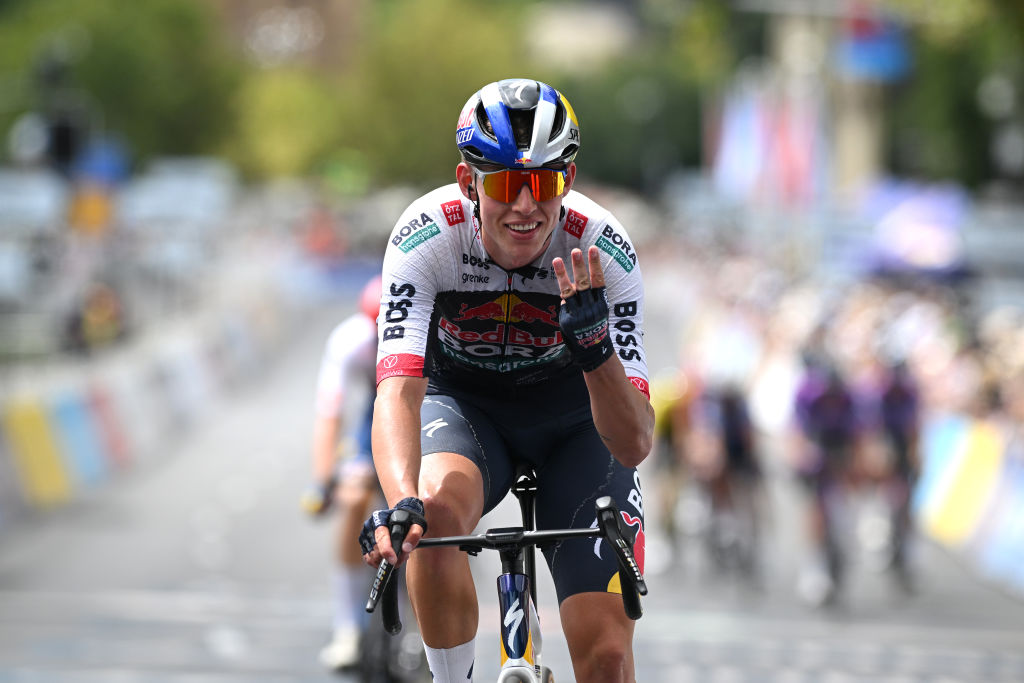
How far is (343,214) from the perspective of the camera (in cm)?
10394

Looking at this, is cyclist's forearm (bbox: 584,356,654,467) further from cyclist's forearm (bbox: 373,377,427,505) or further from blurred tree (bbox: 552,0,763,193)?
blurred tree (bbox: 552,0,763,193)

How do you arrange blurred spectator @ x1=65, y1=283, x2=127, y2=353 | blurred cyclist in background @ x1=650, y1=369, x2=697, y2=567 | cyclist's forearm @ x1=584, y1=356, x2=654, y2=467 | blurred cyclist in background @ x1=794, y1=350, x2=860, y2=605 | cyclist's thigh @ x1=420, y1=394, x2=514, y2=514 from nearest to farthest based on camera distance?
cyclist's forearm @ x1=584, y1=356, x2=654, y2=467
cyclist's thigh @ x1=420, y1=394, x2=514, y2=514
blurred cyclist in background @ x1=794, y1=350, x2=860, y2=605
blurred cyclist in background @ x1=650, y1=369, x2=697, y2=567
blurred spectator @ x1=65, y1=283, x2=127, y2=353

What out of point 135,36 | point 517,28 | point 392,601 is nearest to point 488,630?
point 392,601

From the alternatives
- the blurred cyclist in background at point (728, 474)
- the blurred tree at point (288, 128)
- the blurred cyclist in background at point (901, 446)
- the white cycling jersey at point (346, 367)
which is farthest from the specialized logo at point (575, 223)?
the blurred tree at point (288, 128)

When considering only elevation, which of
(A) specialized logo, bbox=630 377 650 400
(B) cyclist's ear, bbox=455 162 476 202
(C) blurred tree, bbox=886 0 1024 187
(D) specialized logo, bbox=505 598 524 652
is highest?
(C) blurred tree, bbox=886 0 1024 187

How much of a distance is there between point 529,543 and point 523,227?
2.91 feet

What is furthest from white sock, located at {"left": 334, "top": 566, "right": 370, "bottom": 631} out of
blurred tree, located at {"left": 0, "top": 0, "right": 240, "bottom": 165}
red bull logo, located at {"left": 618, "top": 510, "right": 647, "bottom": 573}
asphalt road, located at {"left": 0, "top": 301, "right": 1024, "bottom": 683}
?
blurred tree, located at {"left": 0, "top": 0, "right": 240, "bottom": 165}

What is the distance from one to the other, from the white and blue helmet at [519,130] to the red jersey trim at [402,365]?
1.90 ft

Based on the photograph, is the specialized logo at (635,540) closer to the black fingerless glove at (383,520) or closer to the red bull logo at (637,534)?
the red bull logo at (637,534)

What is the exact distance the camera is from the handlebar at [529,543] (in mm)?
4465

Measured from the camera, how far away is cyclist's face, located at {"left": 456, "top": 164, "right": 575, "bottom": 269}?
15.9ft

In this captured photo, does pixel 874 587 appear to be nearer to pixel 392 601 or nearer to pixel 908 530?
pixel 908 530

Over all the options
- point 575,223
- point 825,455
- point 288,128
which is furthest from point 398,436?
point 288,128

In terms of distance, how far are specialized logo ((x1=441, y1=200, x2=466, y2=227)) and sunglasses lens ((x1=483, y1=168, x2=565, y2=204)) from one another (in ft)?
0.94
